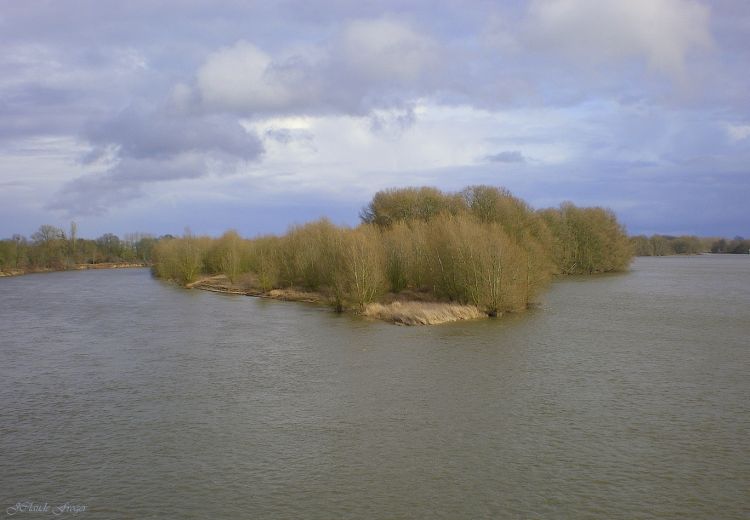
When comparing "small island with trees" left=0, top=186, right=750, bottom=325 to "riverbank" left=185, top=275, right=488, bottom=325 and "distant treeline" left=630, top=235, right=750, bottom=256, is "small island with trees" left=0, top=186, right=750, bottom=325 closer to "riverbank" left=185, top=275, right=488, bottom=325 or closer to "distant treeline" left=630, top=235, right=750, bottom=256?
"riverbank" left=185, top=275, right=488, bottom=325

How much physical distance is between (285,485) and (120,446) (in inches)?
160

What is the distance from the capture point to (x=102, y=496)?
10.2 meters

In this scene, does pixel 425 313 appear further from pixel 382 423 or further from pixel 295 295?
pixel 295 295

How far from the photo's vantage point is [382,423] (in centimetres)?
1392

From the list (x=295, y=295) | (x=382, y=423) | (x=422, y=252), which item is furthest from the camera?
(x=295, y=295)

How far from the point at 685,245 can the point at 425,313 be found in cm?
13682

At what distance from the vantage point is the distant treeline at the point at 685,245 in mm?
138375

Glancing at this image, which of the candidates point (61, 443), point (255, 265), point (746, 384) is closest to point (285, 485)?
point (61, 443)

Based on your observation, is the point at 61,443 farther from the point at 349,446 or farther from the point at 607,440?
the point at 607,440

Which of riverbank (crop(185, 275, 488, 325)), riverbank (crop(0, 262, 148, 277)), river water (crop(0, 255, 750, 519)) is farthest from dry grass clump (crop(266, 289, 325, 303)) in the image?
riverbank (crop(0, 262, 148, 277))

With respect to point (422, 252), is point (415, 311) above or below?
below

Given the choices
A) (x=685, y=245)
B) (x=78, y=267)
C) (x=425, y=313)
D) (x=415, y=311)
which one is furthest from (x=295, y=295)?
(x=685, y=245)

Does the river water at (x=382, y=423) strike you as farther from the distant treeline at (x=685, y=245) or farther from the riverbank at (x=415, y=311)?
the distant treeline at (x=685, y=245)

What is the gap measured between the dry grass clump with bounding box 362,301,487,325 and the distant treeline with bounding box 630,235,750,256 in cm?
10674
